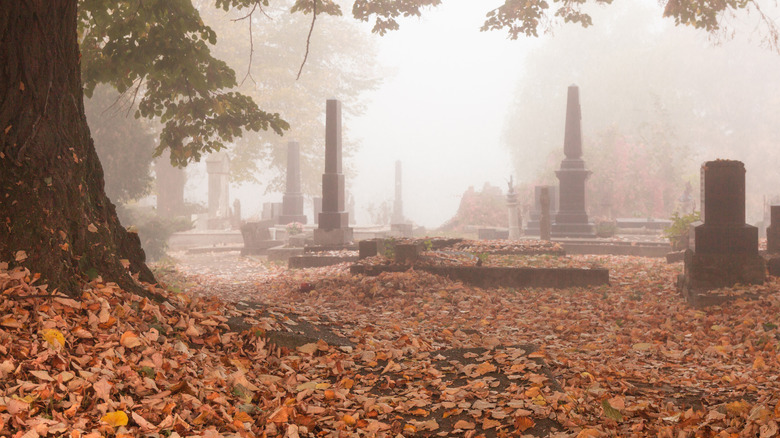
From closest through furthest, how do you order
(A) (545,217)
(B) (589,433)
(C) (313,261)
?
(B) (589,433) < (C) (313,261) < (A) (545,217)

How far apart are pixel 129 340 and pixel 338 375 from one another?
150 cm

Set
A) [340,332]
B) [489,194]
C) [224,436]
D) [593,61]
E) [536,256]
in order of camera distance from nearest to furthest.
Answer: [224,436]
[340,332]
[536,256]
[489,194]
[593,61]

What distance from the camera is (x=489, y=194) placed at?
107ft

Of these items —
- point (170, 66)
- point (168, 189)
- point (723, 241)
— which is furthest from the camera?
point (168, 189)

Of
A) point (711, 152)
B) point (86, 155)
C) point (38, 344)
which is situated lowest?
point (38, 344)

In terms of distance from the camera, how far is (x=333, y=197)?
1712cm

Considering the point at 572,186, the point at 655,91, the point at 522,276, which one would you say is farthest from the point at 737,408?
the point at 655,91

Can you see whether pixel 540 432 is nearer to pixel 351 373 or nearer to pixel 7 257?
pixel 351 373

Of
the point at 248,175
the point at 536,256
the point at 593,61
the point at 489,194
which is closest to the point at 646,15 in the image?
the point at 593,61

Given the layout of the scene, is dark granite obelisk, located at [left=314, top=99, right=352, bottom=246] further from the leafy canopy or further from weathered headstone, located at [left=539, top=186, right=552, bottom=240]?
the leafy canopy

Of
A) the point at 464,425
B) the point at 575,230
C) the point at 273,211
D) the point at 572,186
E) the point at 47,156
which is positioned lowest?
the point at 464,425

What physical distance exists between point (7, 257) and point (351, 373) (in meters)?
2.57

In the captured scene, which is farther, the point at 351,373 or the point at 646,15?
the point at 646,15

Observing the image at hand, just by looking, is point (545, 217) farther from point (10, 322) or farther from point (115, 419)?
point (115, 419)
